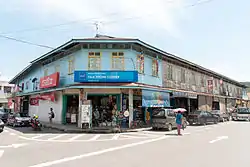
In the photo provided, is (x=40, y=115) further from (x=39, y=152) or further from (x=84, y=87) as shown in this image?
(x=39, y=152)

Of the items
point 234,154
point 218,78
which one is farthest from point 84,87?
point 218,78

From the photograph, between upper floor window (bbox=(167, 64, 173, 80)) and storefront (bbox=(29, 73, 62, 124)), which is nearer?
storefront (bbox=(29, 73, 62, 124))

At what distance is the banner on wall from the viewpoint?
17.6 metres

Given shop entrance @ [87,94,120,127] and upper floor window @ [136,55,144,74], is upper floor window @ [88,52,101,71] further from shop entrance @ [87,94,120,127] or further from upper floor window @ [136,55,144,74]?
upper floor window @ [136,55,144,74]

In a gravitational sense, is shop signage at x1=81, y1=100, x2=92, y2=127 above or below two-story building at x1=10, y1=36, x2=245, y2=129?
below

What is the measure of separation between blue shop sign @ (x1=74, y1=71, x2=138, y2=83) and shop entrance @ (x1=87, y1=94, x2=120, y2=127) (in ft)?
6.37

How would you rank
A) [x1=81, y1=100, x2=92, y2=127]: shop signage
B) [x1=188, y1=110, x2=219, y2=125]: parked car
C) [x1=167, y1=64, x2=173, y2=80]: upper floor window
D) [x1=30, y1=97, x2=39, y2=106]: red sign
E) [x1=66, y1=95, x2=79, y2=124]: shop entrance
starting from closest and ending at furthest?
[x1=81, y1=100, x2=92, y2=127]: shop signage
[x1=66, y1=95, x2=79, y2=124]: shop entrance
[x1=188, y1=110, x2=219, y2=125]: parked car
[x1=167, y1=64, x2=173, y2=80]: upper floor window
[x1=30, y1=97, x2=39, y2=106]: red sign

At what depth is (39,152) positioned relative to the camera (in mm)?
8688

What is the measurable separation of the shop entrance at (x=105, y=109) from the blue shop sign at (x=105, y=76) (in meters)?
1.94

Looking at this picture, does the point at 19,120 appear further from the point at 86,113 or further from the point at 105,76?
the point at 105,76

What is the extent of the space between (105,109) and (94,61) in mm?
4296

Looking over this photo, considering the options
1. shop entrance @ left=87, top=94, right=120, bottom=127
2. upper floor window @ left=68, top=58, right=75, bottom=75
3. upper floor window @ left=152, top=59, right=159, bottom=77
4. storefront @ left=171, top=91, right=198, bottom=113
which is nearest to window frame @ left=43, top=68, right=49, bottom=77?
upper floor window @ left=68, top=58, right=75, bottom=75

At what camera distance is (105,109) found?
1883 centimetres

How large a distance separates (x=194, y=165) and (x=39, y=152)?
5.99 m
